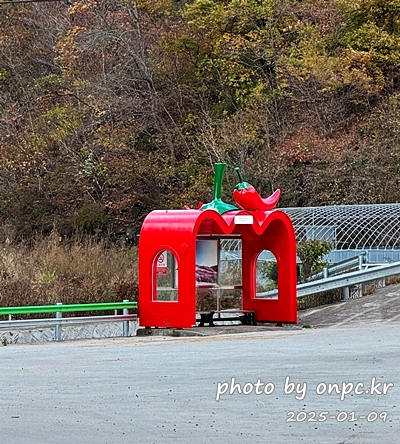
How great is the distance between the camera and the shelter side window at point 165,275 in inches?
882

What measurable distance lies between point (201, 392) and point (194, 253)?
10.4 m

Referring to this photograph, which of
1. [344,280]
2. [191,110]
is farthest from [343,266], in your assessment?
[191,110]

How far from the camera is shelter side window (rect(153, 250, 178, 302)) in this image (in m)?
22.4

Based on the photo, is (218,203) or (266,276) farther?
(266,276)

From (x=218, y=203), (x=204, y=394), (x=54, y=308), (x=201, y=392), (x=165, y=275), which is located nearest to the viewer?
(x=204, y=394)

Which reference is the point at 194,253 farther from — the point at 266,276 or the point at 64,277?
the point at 64,277

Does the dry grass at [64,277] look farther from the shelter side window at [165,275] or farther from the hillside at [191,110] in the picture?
the hillside at [191,110]

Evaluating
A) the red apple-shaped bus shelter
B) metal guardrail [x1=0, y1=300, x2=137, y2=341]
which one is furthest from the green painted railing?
the red apple-shaped bus shelter

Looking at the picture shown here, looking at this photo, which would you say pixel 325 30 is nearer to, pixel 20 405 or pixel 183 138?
pixel 183 138

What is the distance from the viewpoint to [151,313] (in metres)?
22.3

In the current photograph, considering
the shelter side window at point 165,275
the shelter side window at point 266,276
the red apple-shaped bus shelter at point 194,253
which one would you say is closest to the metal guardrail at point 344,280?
the shelter side window at point 266,276

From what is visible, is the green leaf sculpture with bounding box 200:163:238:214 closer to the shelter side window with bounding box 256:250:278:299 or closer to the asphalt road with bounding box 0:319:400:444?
the shelter side window with bounding box 256:250:278:299

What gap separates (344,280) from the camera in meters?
26.2

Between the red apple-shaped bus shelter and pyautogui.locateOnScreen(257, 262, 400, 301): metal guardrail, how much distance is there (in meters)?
1.46
